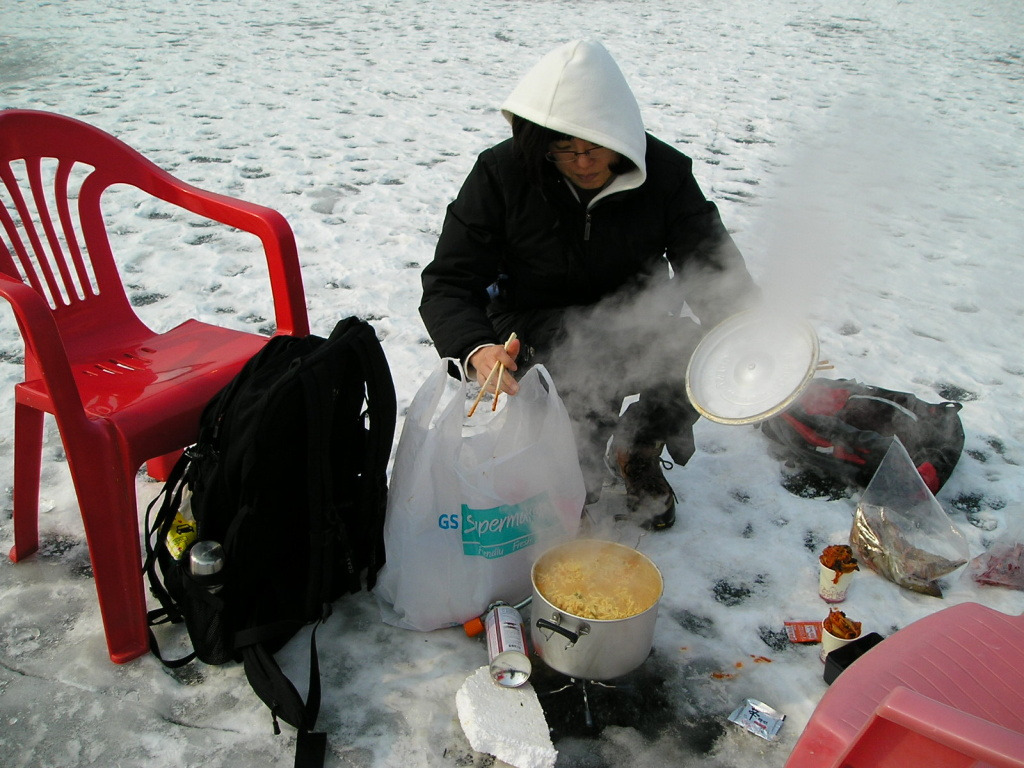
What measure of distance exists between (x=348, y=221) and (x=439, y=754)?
11.0ft

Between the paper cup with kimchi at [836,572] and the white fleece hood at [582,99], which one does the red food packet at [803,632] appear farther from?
the white fleece hood at [582,99]

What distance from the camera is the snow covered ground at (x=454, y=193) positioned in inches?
72.2

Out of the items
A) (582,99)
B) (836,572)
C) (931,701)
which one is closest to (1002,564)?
(836,572)

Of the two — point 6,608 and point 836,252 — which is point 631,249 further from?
point 836,252

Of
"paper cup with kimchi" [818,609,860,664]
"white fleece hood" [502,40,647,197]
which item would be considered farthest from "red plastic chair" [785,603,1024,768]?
"white fleece hood" [502,40,647,197]

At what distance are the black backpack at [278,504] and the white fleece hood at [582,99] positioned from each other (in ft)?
2.29

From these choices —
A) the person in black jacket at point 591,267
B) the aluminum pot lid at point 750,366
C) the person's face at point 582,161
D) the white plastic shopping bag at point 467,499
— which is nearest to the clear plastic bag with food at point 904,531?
the person in black jacket at point 591,267

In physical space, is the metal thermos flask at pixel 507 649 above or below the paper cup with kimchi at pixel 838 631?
below

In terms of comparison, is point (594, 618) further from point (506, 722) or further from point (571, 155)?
point (571, 155)

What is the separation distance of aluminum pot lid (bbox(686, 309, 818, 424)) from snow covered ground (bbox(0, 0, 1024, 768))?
280 millimetres

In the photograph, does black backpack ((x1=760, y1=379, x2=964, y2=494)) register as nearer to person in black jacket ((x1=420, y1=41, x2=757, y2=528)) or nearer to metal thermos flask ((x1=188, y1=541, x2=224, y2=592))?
person in black jacket ((x1=420, y1=41, x2=757, y2=528))

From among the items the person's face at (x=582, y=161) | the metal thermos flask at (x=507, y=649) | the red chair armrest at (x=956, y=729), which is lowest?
the metal thermos flask at (x=507, y=649)

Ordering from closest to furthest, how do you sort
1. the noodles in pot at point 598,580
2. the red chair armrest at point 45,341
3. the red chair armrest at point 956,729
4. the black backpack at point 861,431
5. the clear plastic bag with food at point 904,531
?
the red chair armrest at point 956,729 < the red chair armrest at point 45,341 < the noodles in pot at point 598,580 < the clear plastic bag with food at point 904,531 < the black backpack at point 861,431

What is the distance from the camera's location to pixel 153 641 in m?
1.91
